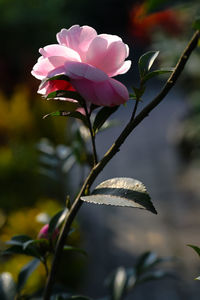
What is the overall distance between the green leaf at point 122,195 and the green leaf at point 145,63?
12 cm

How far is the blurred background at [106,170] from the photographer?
1755 mm

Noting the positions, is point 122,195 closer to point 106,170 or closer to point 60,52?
point 60,52

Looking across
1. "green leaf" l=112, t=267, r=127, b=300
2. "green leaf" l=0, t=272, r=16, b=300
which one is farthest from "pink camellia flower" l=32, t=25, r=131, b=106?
"green leaf" l=112, t=267, r=127, b=300

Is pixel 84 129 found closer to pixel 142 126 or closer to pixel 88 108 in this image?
pixel 88 108

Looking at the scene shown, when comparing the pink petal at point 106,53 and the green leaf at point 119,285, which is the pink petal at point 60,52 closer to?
the pink petal at point 106,53

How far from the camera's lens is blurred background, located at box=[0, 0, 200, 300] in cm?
175

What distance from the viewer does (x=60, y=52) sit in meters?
0.47

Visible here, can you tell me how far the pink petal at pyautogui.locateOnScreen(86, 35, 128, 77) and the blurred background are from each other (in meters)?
0.05

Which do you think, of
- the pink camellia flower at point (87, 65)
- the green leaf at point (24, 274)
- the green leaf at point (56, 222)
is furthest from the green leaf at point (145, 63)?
the green leaf at point (24, 274)

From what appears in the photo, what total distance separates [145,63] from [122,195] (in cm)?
16

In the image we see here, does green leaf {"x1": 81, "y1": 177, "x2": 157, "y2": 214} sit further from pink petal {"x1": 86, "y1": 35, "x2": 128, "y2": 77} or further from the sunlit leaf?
the sunlit leaf

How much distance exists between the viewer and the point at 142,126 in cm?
420

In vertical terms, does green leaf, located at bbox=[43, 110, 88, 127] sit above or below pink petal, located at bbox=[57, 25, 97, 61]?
below

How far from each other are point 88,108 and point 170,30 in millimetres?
3485
